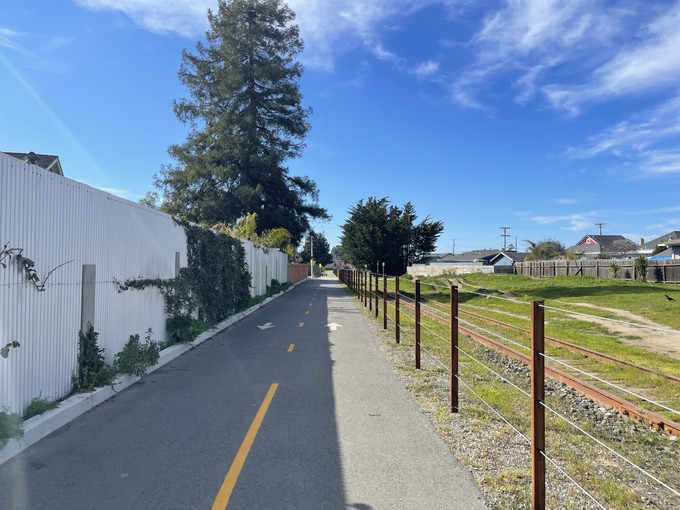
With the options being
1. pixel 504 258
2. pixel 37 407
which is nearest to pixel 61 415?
pixel 37 407

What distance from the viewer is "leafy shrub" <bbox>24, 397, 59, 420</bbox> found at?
5857 millimetres

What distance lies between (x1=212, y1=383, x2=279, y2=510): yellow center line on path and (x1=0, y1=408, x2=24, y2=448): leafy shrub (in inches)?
87.5

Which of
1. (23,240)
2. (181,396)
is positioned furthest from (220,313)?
(23,240)

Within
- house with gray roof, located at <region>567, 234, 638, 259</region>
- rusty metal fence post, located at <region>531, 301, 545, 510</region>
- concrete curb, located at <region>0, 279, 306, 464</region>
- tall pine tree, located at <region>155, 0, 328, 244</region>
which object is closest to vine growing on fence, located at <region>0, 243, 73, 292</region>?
concrete curb, located at <region>0, 279, 306, 464</region>

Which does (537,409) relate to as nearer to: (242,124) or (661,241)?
(242,124)

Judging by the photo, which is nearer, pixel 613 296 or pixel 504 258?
pixel 613 296

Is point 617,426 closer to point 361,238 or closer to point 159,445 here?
point 159,445

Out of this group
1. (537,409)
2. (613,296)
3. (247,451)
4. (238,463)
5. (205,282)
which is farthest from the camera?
(613,296)

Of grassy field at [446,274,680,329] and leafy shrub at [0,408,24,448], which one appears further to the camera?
grassy field at [446,274,680,329]

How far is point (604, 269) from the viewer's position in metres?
44.5

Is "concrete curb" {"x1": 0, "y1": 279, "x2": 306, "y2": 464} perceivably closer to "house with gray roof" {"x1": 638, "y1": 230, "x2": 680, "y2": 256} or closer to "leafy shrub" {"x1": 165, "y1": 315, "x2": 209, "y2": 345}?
"leafy shrub" {"x1": 165, "y1": 315, "x2": 209, "y2": 345}

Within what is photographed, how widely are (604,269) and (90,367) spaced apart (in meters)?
45.8

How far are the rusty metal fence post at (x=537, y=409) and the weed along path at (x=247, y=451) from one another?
0.49 metres

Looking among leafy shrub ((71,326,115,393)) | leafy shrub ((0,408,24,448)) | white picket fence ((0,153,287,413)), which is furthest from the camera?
leafy shrub ((71,326,115,393))
